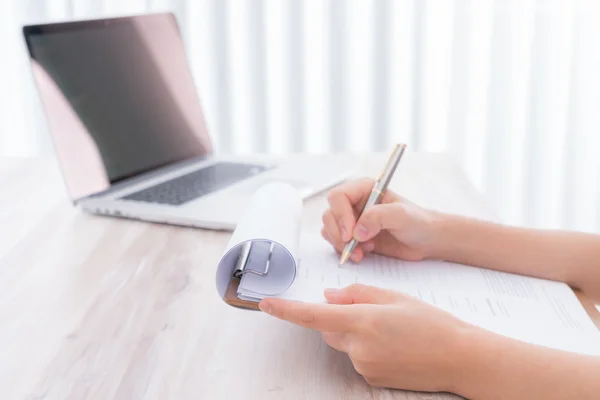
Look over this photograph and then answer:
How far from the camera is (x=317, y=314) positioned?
586 mm

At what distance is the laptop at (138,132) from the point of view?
1.03 metres

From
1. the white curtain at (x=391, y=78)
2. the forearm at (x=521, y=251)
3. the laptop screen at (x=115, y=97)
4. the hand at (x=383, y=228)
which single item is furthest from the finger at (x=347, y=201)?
the white curtain at (x=391, y=78)

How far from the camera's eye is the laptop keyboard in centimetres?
105

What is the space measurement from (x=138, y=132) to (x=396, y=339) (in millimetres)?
738

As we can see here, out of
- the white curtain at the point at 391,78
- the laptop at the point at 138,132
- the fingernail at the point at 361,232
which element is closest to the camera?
the fingernail at the point at 361,232

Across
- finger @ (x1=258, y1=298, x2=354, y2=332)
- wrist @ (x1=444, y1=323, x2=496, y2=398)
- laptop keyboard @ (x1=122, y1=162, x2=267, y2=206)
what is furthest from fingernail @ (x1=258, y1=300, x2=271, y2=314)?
laptop keyboard @ (x1=122, y1=162, x2=267, y2=206)

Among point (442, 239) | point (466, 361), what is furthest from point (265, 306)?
point (442, 239)

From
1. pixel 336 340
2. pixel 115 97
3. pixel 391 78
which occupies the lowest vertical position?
pixel 391 78

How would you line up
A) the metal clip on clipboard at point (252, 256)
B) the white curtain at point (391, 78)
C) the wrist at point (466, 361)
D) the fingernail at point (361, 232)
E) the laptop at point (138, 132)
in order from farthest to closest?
the white curtain at point (391, 78) → the laptop at point (138, 132) → the fingernail at point (361, 232) → the metal clip on clipboard at point (252, 256) → the wrist at point (466, 361)

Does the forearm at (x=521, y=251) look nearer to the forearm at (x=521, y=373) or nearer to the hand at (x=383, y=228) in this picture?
the hand at (x=383, y=228)

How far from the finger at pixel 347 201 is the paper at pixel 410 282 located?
35 mm

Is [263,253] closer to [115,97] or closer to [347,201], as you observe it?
[347,201]

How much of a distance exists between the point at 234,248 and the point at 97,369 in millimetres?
160

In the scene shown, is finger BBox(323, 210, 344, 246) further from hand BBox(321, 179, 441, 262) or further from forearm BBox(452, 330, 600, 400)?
forearm BBox(452, 330, 600, 400)
